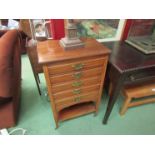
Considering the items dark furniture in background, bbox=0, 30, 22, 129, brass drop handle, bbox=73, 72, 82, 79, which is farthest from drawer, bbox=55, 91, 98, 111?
dark furniture in background, bbox=0, 30, 22, 129

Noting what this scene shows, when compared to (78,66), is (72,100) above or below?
below

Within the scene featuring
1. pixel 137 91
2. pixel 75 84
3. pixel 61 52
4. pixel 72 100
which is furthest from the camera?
pixel 137 91

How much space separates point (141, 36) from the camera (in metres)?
1.38

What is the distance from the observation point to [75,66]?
0.89m

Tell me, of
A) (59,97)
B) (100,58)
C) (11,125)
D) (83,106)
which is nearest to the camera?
(100,58)

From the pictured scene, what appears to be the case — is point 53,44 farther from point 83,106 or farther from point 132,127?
point 132,127

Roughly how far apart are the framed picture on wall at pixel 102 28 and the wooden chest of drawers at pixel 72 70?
27cm

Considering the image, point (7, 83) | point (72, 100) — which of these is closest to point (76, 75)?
point (72, 100)

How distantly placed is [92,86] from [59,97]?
1.05ft

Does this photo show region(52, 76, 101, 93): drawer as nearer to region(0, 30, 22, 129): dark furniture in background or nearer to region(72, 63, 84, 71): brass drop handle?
region(72, 63, 84, 71): brass drop handle

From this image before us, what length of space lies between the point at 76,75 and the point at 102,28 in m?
0.74

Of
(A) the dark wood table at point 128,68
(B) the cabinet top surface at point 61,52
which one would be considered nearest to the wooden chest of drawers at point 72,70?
(B) the cabinet top surface at point 61,52

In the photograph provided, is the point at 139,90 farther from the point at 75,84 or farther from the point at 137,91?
the point at 75,84
